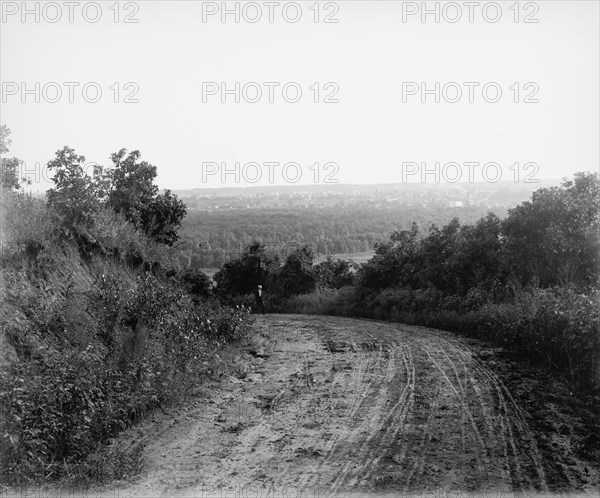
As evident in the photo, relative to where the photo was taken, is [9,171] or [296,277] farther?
[296,277]

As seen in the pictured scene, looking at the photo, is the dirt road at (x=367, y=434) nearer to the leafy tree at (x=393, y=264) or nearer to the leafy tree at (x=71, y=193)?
the leafy tree at (x=71, y=193)

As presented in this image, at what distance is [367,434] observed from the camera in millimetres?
7434

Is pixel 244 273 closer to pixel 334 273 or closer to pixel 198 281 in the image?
pixel 334 273

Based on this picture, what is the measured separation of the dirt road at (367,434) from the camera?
6.02m

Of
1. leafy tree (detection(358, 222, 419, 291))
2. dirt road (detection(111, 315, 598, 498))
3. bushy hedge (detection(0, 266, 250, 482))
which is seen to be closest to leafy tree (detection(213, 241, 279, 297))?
leafy tree (detection(358, 222, 419, 291))

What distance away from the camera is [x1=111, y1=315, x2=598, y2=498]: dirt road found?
19.7ft

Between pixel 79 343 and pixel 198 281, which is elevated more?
pixel 79 343

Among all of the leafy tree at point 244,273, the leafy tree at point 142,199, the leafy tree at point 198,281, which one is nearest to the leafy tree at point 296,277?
the leafy tree at point 244,273

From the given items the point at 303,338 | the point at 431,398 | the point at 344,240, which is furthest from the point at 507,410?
the point at 344,240

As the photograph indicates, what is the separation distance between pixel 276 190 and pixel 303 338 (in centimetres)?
13106

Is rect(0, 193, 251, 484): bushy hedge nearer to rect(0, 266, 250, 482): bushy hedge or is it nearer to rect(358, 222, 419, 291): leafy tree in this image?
rect(0, 266, 250, 482): bushy hedge

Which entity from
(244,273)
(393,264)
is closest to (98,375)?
(393,264)

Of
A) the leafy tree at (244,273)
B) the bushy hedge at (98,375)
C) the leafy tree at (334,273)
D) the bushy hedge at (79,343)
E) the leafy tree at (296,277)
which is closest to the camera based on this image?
the bushy hedge at (98,375)

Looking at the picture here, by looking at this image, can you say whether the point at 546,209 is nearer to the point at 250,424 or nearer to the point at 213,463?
the point at 250,424
